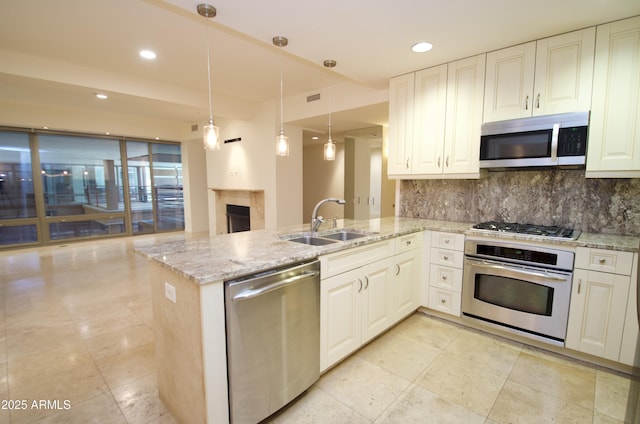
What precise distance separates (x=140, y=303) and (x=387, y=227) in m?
2.88

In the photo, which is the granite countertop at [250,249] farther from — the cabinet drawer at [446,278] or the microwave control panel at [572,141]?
the microwave control panel at [572,141]

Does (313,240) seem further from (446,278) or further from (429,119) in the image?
(429,119)

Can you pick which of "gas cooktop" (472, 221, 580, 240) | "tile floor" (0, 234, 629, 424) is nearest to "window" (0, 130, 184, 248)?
"tile floor" (0, 234, 629, 424)

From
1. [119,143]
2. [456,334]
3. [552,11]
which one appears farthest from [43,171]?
[552,11]

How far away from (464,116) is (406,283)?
1695 mm

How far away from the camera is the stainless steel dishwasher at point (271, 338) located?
1458mm

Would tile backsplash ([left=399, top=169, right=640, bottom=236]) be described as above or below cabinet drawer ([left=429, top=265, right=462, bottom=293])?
above

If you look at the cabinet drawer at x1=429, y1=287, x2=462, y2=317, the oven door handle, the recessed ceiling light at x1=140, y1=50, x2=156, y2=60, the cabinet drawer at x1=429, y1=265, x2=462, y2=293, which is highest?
the recessed ceiling light at x1=140, y1=50, x2=156, y2=60

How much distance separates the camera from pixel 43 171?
6035mm

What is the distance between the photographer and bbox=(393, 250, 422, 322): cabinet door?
104 inches

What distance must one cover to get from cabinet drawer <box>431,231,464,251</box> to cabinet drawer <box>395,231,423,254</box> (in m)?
0.13

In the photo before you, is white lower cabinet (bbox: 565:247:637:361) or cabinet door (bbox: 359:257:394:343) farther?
cabinet door (bbox: 359:257:394:343)

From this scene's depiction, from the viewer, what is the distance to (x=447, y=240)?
110 inches

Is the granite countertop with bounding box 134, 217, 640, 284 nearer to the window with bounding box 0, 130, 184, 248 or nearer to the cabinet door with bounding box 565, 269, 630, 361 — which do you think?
the cabinet door with bounding box 565, 269, 630, 361
